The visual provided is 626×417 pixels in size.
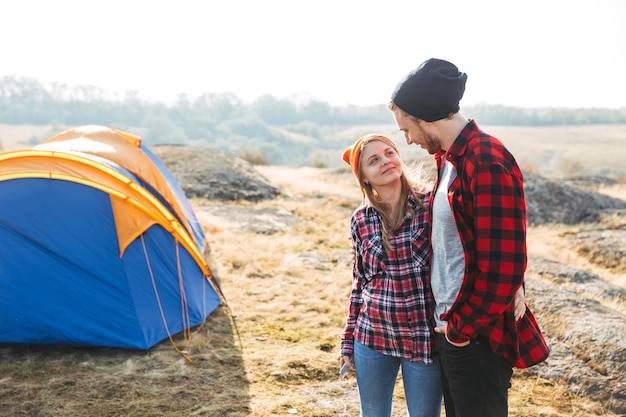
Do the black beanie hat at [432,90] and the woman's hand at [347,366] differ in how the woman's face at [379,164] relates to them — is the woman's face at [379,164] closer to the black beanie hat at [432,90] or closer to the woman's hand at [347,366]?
the black beanie hat at [432,90]

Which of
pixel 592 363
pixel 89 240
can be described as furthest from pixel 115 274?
pixel 592 363

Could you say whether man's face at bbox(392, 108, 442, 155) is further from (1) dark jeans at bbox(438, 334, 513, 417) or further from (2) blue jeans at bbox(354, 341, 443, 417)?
(2) blue jeans at bbox(354, 341, 443, 417)

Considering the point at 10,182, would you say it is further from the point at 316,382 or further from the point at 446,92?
the point at 446,92

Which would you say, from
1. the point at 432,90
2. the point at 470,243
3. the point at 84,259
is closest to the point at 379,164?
the point at 432,90

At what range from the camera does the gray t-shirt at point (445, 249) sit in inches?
84.0

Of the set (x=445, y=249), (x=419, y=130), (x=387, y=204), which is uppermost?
(x=419, y=130)

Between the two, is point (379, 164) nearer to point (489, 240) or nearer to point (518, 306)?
point (489, 240)

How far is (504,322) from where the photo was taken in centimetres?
213

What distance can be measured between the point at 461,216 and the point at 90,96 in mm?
132323

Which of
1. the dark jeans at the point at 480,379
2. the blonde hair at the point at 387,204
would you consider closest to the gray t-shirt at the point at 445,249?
the dark jeans at the point at 480,379

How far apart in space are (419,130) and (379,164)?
16.3 inches

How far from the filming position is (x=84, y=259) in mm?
→ 5008

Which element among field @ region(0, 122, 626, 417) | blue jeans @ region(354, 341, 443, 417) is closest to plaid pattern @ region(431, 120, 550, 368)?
blue jeans @ region(354, 341, 443, 417)

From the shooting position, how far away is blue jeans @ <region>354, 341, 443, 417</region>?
2455 millimetres
